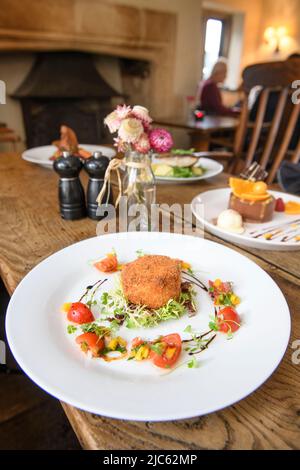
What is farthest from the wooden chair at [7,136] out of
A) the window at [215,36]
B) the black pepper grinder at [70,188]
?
the window at [215,36]

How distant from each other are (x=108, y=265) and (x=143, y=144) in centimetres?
32

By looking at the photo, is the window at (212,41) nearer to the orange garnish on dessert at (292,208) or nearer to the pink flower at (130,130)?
the orange garnish on dessert at (292,208)

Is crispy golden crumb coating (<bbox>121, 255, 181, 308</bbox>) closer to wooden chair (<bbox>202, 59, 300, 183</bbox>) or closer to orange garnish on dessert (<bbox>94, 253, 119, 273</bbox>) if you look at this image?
orange garnish on dessert (<bbox>94, 253, 119, 273</bbox>)

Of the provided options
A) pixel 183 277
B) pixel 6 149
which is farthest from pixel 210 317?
pixel 6 149

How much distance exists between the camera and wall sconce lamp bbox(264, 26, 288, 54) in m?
7.30

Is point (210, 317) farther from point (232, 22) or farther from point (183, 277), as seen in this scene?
point (232, 22)

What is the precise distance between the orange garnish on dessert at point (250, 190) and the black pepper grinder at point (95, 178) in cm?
40

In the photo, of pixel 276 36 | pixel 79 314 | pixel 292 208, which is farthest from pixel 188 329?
pixel 276 36

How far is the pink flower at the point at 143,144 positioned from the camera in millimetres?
820

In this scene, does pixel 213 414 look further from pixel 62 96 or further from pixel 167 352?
pixel 62 96

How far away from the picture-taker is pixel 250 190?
1.04 metres

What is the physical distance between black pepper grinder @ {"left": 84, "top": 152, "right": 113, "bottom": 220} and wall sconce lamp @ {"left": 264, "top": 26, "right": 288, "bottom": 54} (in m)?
8.16

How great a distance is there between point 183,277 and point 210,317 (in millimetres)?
147

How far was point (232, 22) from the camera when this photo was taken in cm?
704
